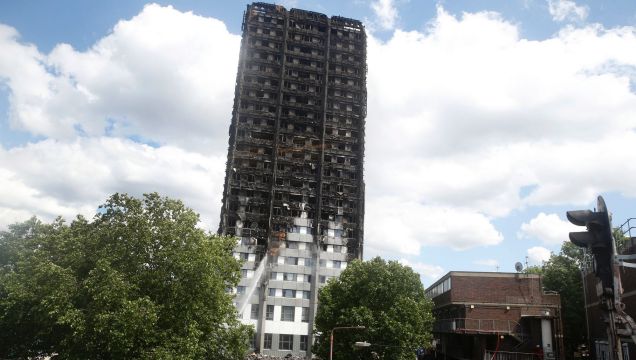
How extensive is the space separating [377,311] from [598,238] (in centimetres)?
4545

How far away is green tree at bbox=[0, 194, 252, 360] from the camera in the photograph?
99.5 ft

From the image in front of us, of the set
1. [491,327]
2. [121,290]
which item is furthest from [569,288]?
[121,290]

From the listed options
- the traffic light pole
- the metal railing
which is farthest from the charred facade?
the traffic light pole

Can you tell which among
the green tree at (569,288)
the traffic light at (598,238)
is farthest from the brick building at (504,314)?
the traffic light at (598,238)

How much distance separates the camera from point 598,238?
649cm

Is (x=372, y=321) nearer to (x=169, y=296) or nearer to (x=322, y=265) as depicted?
(x=169, y=296)

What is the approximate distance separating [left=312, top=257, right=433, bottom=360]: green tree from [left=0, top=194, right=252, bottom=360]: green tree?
14.3 m

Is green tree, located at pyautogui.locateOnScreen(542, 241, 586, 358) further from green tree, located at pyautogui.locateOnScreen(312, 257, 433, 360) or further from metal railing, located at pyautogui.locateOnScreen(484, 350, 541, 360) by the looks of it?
green tree, located at pyautogui.locateOnScreen(312, 257, 433, 360)

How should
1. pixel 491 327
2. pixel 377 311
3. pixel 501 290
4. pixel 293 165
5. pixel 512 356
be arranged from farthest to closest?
pixel 293 165 → pixel 501 290 → pixel 491 327 → pixel 512 356 → pixel 377 311

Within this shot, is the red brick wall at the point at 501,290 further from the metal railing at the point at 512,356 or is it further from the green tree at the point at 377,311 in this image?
the metal railing at the point at 512,356

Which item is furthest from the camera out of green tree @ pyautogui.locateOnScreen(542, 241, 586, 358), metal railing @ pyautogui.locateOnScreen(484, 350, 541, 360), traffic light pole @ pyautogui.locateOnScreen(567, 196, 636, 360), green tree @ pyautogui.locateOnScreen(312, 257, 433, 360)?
green tree @ pyautogui.locateOnScreen(542, 241, 586, 358)

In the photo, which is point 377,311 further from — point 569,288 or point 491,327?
point 569,288

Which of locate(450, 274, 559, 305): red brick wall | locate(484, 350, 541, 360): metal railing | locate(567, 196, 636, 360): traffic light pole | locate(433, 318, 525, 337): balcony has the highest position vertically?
locate(450, 274, 559, 305): red brick wall

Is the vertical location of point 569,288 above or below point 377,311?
above
